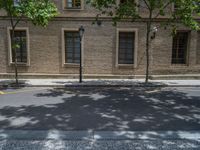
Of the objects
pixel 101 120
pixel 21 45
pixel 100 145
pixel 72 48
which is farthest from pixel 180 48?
pixel 100 145

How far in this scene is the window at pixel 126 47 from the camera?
14.1 meters

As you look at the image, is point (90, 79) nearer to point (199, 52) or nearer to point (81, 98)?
point (81, 98)

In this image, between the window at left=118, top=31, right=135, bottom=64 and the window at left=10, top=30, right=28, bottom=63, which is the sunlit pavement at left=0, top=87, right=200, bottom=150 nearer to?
the window at left=118, top=31, right=135, bottom=64

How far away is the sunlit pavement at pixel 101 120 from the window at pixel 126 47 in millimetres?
4820

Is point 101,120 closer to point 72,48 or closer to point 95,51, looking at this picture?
point 95,51

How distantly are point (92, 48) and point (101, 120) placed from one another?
8.30 meters

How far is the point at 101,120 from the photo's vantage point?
615cm

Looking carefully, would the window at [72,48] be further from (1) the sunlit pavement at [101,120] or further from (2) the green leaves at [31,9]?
(1) the sunlit pavement at [101,120]

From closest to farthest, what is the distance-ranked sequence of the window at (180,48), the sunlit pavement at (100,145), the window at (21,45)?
the sunlit pavement at (100,145) → the window at (21,45) → the window at (180,48)

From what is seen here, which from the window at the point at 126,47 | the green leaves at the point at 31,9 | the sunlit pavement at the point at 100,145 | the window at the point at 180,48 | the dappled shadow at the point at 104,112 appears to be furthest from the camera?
the window at the point at 180,48

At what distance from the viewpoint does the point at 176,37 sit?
46.8ft

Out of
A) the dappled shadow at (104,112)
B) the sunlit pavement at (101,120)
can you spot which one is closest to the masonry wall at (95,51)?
the dappled shadow at (104,112)

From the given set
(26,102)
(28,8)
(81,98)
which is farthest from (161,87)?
(28,8)

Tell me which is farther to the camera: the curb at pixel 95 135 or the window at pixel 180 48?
the window at pixel 180 48
